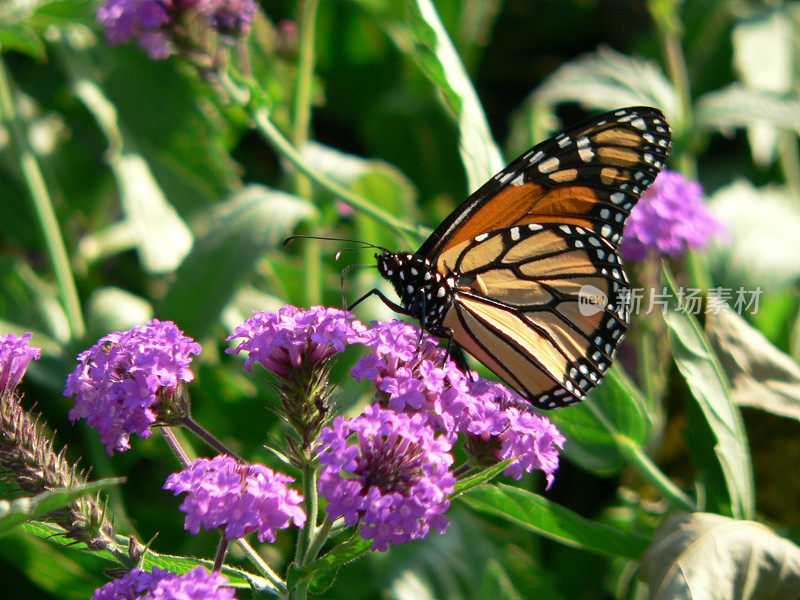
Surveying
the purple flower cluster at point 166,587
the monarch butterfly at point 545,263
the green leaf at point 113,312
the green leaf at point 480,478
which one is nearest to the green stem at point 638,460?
the monarch butterfly at point 545,263

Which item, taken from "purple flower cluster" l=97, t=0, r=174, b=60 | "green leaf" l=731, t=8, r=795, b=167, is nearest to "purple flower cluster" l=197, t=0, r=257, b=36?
"purple flower cluster" l=97, t=0, r=174, b=60

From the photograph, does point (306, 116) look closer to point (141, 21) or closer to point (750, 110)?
point (141, 21)

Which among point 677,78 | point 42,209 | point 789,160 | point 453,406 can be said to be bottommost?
point 789,160

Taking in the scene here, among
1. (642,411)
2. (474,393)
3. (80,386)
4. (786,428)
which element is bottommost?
(786,428)

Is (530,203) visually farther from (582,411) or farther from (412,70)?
(412,70)

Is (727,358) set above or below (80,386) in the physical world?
below

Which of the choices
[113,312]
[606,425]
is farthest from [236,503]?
[113,312]

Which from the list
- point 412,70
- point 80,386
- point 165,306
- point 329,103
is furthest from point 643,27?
point 80,386
